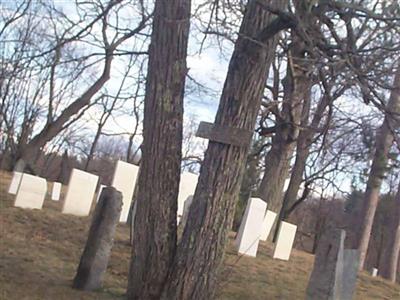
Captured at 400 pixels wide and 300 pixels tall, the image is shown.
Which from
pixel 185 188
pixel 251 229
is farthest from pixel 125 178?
pixel 251 229

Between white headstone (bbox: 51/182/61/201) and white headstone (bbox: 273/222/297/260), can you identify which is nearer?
white headstone (bbox: 273/222/297/260)

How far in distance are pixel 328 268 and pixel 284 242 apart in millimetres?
6464

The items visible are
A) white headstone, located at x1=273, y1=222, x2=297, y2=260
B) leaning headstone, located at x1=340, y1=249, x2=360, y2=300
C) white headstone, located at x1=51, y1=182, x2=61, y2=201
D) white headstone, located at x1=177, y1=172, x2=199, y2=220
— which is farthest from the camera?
white headstone, located at x1=51, y1=182, x2=61, y2=201

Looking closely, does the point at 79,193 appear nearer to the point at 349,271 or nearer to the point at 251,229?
the point at 251,229

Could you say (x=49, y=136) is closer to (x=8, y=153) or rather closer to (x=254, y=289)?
(x=8, y=153)

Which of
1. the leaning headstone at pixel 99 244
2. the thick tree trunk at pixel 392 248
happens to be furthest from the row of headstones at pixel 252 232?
the thick tree trunk at pixel 392 248

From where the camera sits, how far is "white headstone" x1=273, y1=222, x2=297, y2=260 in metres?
12.1

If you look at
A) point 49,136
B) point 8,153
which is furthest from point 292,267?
point 8,153

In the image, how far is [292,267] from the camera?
441 inches

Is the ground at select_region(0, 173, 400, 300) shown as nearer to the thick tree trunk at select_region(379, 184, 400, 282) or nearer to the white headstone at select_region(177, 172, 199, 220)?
the white headstone at select_region(177, 172, 199, 220)

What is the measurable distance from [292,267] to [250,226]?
3.54 feet

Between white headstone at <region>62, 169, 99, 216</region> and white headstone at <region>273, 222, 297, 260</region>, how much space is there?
3873 millimetres

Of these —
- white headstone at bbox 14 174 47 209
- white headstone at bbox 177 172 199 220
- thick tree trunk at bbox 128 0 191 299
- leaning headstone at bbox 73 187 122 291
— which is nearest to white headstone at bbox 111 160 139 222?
white headstone at bbox 177 172 199 220

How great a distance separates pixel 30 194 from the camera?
→ 39.7 ft
